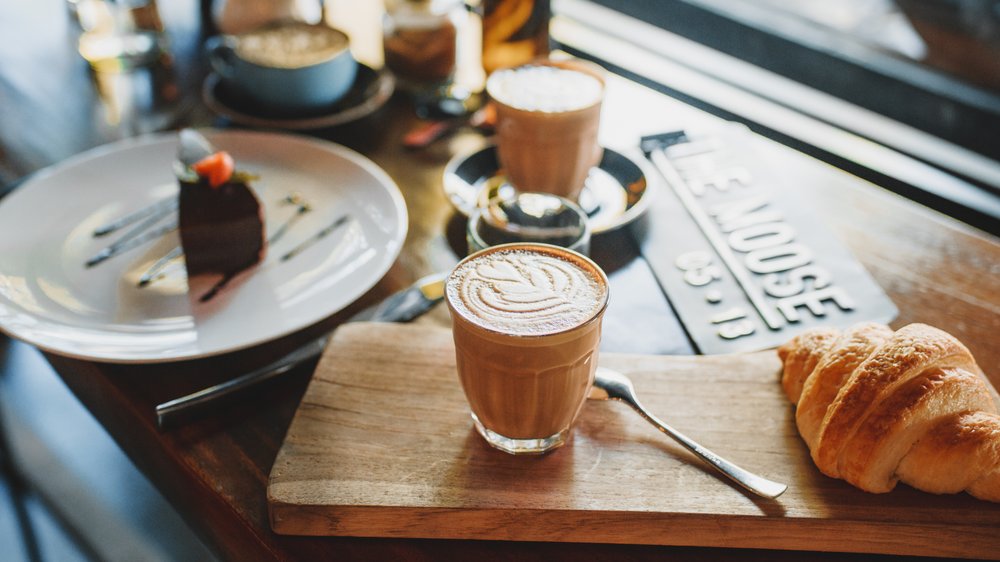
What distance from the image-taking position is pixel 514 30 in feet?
5.43

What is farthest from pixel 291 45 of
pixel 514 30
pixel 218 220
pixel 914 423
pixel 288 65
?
pixel 914 423

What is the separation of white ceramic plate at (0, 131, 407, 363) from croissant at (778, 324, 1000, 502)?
64 centimetres

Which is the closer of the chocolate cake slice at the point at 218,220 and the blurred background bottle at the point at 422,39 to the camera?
the chocolate cake slice at the point at 218,220

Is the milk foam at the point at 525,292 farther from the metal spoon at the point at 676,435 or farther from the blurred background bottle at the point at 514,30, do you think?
the blurred background bottle at the point at 514,30

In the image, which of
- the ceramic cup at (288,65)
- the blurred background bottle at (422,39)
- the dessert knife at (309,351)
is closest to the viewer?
the dessert knife at (309,351)

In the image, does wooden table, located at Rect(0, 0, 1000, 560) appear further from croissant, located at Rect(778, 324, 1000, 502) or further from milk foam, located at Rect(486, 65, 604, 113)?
milk foam, located at Rect(486, 65, 604, 113)

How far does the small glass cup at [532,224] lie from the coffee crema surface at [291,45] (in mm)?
720

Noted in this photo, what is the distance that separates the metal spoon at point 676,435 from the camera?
2.73 feet

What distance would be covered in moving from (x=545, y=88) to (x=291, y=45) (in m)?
0.65

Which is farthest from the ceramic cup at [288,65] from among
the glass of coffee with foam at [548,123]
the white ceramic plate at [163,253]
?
the glass of coffee with foam at [548,123]

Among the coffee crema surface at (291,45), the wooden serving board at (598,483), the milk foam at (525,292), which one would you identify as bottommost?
the wooden serving board at (598,483)

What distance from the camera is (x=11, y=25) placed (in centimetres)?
212

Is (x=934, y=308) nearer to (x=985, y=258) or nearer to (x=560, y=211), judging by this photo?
(x=985, y=258)

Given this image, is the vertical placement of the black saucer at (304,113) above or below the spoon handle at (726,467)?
below
